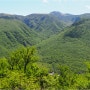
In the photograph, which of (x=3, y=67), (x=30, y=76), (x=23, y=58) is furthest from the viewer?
(x=3, y=67)

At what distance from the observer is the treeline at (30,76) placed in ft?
252

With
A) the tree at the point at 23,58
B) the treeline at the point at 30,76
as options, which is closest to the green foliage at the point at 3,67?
the treeline at the point at 30,76

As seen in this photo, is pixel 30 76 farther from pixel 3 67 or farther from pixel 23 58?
pixel 3 67

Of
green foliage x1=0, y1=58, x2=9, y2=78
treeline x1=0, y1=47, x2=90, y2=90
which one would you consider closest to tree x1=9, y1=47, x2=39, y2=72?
treeline x1=0, y1=47, x2=90, y2=90

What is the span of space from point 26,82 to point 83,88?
73.5 feet

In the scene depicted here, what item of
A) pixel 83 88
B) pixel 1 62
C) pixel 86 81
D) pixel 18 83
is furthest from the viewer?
pixel 1 62

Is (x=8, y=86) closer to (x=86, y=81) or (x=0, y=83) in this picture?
(x=0, y=83)

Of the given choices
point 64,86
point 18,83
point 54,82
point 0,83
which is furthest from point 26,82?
point 64,86

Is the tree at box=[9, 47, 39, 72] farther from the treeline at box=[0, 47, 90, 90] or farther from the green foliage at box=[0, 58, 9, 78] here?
the green foliage at box=[0, 58, 9, 78]

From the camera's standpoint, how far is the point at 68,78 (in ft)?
320

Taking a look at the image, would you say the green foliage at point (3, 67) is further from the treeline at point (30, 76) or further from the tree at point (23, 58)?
the tree at point (23, 58)

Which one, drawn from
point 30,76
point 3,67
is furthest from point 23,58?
point 30,76

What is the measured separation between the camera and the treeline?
252 feet

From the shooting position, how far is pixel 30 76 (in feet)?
272
